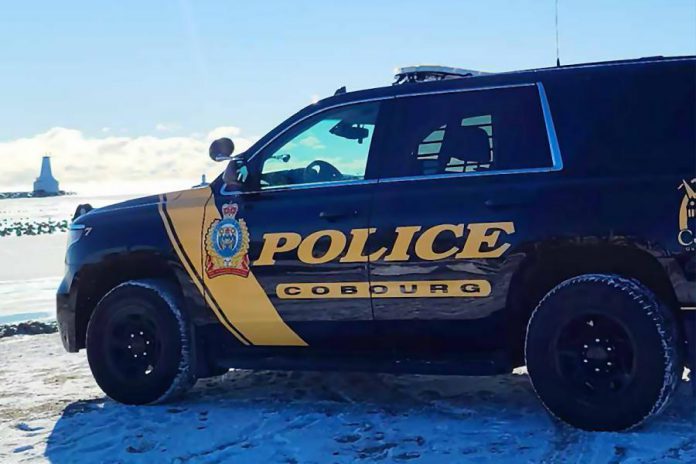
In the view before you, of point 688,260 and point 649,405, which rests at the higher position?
point 688,260

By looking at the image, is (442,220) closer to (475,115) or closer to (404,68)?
(475,115)

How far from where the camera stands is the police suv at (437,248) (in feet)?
13.0

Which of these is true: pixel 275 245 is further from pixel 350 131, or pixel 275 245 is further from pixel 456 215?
pixel 456 215

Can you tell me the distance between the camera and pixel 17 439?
4.52 metres

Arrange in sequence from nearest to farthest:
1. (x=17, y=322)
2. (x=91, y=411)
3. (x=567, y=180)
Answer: (x=567, y=180) → (x=91, y=411) → (x=17, y=322)

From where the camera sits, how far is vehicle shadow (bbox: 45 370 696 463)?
3922 millimetres

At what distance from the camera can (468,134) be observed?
14.7 feet

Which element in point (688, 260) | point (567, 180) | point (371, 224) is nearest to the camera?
point (688, 260)

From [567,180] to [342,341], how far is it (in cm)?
156

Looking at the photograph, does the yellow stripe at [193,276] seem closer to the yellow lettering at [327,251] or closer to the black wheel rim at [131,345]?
the black wheel rim at [131,345]

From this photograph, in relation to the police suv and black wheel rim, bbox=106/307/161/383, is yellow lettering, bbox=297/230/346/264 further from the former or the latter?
black wheel rim, bbox=106/307/161/383

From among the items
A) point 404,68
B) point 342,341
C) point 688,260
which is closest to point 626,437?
point 688,260

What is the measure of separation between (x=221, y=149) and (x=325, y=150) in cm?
71

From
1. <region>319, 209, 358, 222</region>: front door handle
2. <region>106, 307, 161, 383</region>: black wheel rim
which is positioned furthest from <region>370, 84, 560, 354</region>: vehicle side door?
<region>106, 307, 161, 383</region>: black wheel rim
